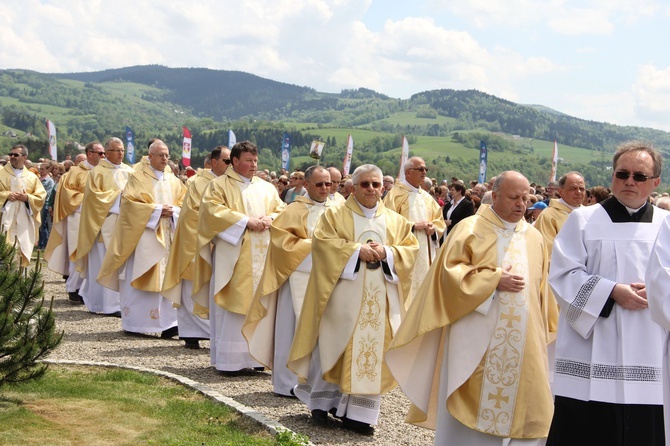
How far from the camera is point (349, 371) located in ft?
26.6

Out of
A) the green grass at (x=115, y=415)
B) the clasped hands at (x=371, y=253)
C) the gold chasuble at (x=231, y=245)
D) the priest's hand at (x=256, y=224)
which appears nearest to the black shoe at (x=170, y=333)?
the gold chasuble at (x=231, y=245)

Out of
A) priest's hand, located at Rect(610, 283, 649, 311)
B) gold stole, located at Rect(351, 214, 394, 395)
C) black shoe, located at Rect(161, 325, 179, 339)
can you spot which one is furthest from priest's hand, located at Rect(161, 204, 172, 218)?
priest's hand, located at Rect(610, 283, 649, 311)

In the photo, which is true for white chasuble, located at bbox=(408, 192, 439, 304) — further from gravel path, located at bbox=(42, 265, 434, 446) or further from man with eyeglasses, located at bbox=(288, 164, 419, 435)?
man with eyeglasses, located at bbox=(288, 164, 419, 435)

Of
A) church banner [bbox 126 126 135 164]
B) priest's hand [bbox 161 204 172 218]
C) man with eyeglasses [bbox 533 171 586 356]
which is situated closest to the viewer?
man with eyeglasses [bbox 533 171 586 356]

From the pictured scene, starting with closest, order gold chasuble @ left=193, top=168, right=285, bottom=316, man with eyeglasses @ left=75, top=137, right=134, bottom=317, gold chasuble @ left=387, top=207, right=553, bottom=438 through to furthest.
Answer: gold chasuble @ left=387, top=207, right=553, bottom=438, gold chasuble @ left=193, top=168, right=285, bottom=316, man with eyeglasses @ left=75, top=137, right=134, bottom=317

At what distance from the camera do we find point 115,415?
804cm

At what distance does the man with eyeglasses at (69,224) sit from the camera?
1653 centimetres

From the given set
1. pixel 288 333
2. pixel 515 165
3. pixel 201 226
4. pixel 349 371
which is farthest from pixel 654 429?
pixel 515 165

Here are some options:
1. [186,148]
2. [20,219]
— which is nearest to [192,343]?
[20,219]

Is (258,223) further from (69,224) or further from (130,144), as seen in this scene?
(130,144)

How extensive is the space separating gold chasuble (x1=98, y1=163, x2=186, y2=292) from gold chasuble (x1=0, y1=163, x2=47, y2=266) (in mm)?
3820

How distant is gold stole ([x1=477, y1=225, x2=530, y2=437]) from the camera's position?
262 inches

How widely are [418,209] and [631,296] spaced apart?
7379 millimetres

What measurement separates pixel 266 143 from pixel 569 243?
118m
